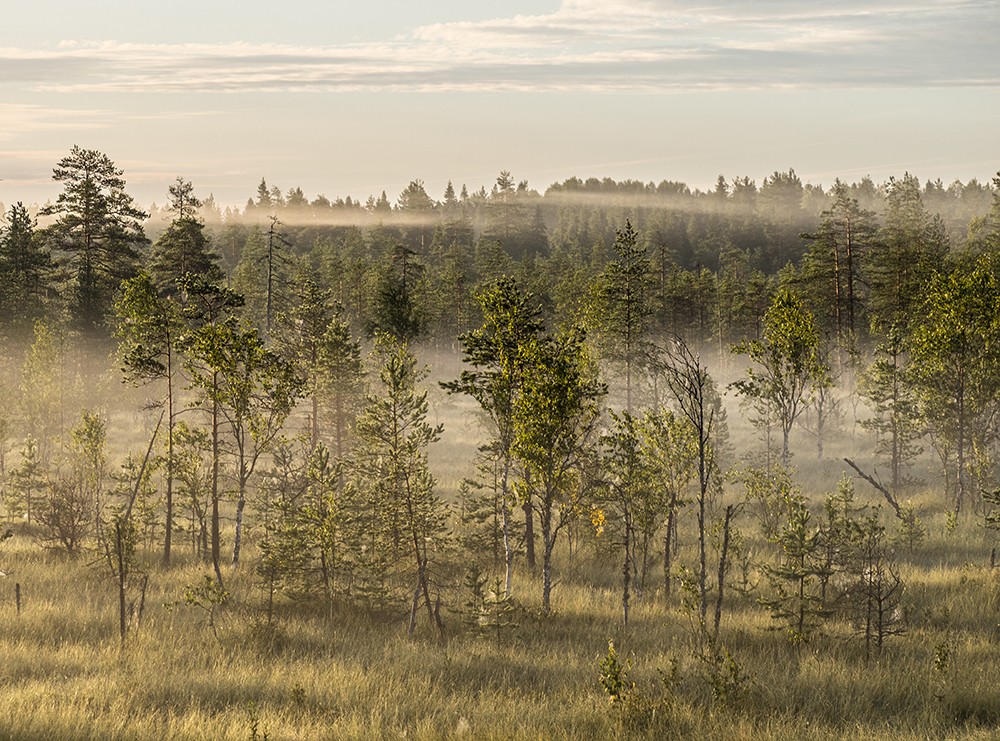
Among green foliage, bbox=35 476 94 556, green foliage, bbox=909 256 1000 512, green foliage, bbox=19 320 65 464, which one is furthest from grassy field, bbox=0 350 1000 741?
green foliage, bbox=19 320 65 464

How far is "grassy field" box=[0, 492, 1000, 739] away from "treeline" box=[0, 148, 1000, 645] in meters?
0.90

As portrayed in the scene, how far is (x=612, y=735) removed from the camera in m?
10.2

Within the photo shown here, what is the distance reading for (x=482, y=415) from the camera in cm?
3772

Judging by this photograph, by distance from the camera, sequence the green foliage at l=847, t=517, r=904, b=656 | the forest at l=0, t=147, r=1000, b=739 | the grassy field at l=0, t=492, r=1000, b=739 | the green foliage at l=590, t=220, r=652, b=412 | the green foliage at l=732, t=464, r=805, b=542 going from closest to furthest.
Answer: the grassy field at l=0, t=492, r=1000, b=739
the forest at l=0, t=147, r=1000, b=739
the green foliage at l=847, t=517, r=904, b=656
the green foliage at l=732, t=464, r=805, b=542
the green foliage at l=590, t=220, r=652, b=412

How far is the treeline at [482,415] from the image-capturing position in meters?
18.9

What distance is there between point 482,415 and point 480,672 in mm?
23787

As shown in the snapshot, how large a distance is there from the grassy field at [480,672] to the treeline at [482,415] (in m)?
0.90

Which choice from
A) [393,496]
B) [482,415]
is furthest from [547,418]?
[482,415]

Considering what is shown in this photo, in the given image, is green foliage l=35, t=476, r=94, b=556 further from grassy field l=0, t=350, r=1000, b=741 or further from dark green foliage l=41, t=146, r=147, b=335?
dark green foliage l=41, t=146, r=147, b=335

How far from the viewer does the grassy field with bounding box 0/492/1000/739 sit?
10680mm

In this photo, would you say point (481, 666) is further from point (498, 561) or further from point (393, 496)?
point (498, 561)

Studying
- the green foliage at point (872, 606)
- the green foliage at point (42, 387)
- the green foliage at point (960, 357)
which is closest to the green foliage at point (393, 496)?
the green foliage at point (872, 606)

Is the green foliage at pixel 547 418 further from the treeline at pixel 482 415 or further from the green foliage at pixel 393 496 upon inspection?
the green foliage at pixel 393 496

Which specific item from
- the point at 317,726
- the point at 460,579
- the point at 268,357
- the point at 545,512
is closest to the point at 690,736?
the point at 317,726
